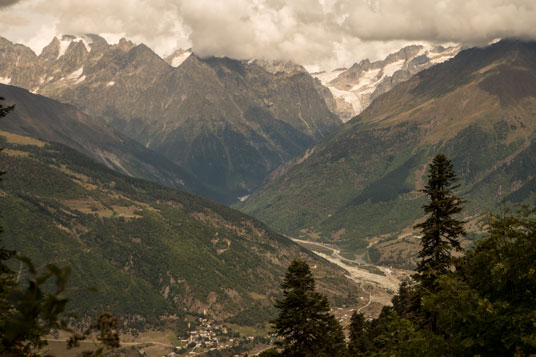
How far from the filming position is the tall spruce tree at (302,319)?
55.0 m

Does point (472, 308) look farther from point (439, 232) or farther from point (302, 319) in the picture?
point (302, 319)

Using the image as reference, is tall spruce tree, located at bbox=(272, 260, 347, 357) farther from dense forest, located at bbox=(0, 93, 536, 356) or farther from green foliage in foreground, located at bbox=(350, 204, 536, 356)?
green foliage in foreground, located at bbox=(350, 204, 536, 356)

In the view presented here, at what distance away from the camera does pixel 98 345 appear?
1382cm

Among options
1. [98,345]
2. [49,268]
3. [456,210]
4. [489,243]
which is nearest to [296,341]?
[456,210]

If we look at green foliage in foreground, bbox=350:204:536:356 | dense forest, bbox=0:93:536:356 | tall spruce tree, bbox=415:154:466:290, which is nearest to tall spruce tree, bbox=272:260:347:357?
tall spruce tree, bbox=415:154:466:290

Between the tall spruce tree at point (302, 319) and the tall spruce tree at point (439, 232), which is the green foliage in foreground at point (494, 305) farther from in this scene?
the tall spruce tree at point (302, 319)

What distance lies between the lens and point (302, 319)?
55.4 metres

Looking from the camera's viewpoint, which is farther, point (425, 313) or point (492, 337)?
point (425, 313)

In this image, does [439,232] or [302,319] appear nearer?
[439,232]

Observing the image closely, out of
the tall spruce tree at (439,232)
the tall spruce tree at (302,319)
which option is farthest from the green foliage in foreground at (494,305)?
the tall spruce tree at (302,319)

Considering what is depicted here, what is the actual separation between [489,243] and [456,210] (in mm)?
21574

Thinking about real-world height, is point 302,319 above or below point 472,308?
below

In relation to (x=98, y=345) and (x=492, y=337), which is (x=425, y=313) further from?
(x=98, y=345)

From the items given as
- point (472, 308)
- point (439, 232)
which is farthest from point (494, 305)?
point (439, 232)
